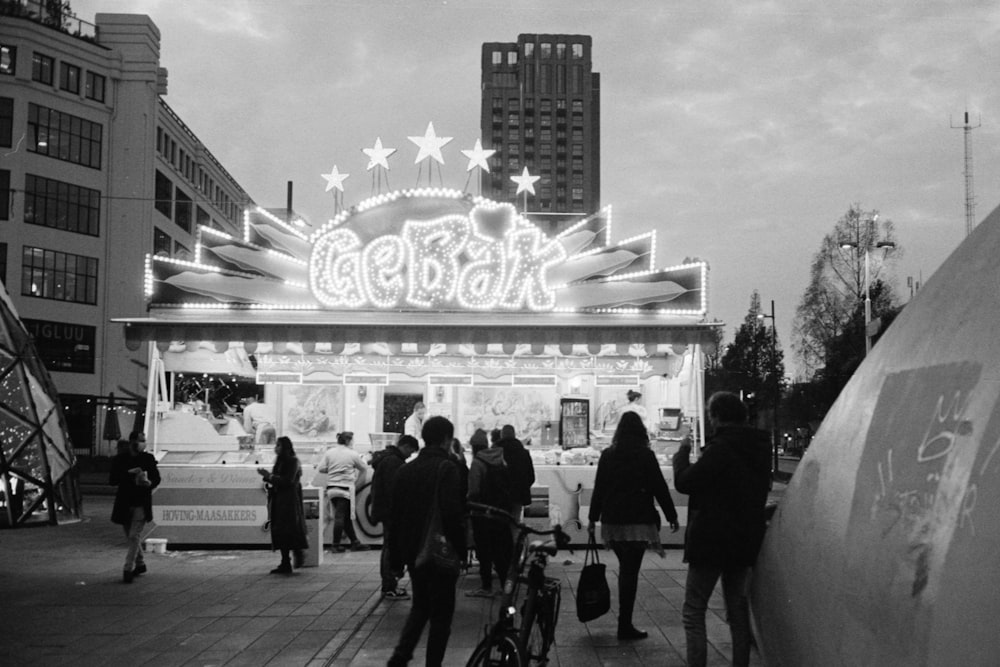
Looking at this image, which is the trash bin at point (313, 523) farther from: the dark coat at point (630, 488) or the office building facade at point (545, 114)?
the office building facade at point (545, 114)

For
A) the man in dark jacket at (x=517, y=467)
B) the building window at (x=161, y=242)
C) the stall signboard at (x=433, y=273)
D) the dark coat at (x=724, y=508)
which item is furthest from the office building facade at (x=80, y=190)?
the dark coat at (x=724, y=508)

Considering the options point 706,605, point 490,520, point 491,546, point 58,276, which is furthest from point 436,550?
point 58,276

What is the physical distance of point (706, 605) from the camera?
6020 mm

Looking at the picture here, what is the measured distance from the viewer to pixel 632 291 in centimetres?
1798

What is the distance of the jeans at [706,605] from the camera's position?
19.6ft

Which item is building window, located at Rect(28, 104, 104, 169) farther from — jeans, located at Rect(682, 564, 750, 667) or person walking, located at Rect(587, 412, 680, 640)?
jeans, located at Rect(682, 564, 750, 667)

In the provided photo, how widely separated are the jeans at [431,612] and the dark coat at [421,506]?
0.48ft

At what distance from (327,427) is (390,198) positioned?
4410mm

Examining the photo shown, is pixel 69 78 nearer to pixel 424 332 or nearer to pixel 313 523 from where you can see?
pixel 424 332

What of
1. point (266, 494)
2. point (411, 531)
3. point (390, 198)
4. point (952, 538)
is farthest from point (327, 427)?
point (952, 538)

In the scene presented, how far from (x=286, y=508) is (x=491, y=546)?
10.4 feet

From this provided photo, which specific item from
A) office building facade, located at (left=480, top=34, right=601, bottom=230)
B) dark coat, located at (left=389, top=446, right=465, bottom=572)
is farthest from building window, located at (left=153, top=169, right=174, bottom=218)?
office building facade, located at (left=480, top=34, right=601, bottom=230)

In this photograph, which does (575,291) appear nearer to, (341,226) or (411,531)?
(341,226)

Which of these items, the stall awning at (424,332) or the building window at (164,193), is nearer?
the stall awning at (424,332)
